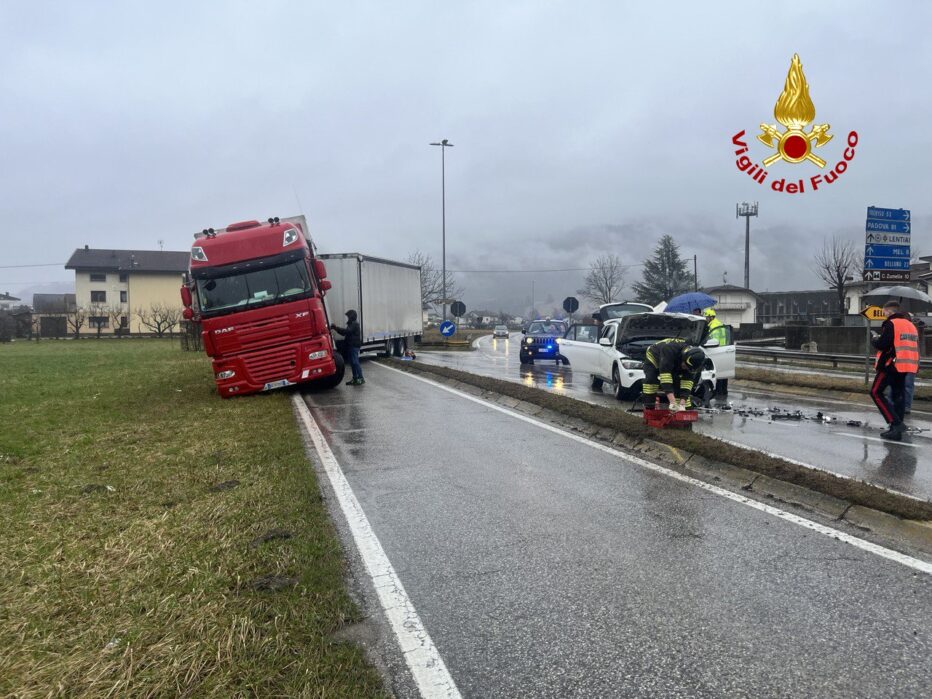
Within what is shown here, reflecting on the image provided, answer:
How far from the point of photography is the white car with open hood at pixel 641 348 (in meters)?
13.5

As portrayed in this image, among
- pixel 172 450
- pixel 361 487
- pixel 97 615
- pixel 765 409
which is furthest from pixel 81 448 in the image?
pixel 765 409

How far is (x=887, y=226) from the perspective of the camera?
49.2ft

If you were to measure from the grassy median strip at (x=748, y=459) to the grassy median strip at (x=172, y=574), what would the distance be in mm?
3870

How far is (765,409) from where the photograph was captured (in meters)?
A: 12.7

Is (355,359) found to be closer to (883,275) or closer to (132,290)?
(883,275)

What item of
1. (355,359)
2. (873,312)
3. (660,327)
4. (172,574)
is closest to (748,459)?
(172,574)

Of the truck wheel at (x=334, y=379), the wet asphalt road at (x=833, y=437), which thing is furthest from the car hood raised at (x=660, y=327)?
→ the truck wheel at (x=334, y=379)

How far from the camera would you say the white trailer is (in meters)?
22.4

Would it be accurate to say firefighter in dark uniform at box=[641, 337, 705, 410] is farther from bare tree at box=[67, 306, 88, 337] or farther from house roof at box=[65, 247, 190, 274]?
house roof at box=[65, 247, 190, 274]

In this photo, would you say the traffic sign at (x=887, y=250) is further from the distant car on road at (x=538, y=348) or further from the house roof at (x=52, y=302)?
the house roof at (x=52, y=302)

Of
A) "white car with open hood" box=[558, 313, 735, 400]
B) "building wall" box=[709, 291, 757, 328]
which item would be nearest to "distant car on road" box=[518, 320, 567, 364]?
"white car with open hood" box=[558, 313, 735, 400]

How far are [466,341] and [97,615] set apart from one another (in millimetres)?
38313

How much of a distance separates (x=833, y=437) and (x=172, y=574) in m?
8.42

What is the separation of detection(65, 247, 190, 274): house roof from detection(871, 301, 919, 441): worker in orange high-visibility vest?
8127cm
